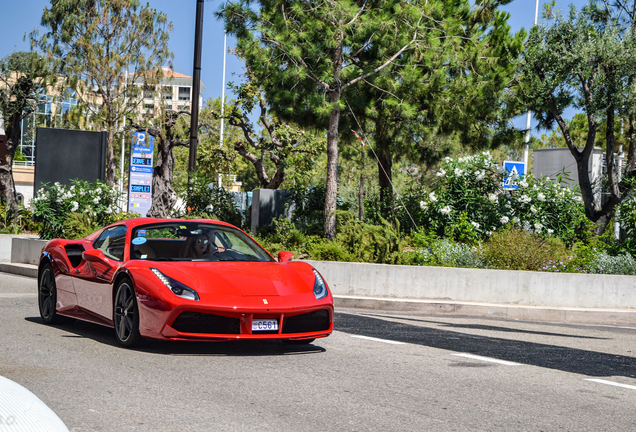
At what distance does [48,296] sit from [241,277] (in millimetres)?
3219

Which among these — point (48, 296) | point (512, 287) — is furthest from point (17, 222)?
point (512, 287)

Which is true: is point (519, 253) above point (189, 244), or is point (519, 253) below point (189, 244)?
below

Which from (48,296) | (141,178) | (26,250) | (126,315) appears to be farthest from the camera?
(141,178)

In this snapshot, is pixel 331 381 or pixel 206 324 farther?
pixel 206 324

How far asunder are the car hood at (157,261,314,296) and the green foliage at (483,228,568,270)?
7.09 m

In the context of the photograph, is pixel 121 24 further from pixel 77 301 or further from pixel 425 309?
pixel 77 301

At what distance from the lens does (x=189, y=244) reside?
8078 millimetres

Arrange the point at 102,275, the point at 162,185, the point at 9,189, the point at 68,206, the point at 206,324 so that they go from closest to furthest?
1. the point at 206,324
2. the point at 102,275
3. the point at 68,206
4. the point at 9,189
5. the point at 162,185

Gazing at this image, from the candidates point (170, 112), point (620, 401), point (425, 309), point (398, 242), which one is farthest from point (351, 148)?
point (620, 401)

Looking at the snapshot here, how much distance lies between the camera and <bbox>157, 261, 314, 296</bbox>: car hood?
6.88 metres

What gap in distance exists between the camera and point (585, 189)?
Answer: 18.9 metres

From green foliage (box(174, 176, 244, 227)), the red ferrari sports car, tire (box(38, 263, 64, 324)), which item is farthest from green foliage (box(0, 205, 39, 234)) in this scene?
the red ferrari sports car

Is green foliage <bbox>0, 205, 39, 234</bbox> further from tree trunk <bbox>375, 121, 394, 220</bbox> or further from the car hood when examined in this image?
the car hood

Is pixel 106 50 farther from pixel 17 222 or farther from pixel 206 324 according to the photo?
pixel 206 324
